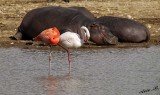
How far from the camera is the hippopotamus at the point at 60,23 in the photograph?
12.8 metres

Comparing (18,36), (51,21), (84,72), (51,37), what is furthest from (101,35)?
(84,72)

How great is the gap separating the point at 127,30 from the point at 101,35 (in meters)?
0.77

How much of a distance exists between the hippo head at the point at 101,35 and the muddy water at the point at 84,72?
52 cm

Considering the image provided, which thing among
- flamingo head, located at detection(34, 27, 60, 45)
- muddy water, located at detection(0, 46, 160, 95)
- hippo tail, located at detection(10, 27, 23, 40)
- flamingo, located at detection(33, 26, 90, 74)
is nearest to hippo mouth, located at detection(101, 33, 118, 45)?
muddy water, located at detection(0, 46, 160, 95)

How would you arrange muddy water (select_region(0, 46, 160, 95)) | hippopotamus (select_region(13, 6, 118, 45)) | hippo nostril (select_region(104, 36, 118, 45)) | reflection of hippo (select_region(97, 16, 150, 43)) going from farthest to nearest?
reflection of hippo (select_region(97, 16, 150, 43)) → hippopotamus (select_region(13, 6, 118, 45)) → hippo nostril (select_region(104, 36, 118, 45)) → muddy water (select_region(0, 46, 160, 95))

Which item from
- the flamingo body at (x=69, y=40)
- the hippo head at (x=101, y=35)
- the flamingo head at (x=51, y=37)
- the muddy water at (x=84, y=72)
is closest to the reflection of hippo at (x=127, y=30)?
the hippo head at (x=101, y=35)

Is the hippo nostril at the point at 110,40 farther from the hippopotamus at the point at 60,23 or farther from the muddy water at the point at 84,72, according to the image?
the muddy water at the point at 84,72

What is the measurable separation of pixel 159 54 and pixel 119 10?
5659 millimetres

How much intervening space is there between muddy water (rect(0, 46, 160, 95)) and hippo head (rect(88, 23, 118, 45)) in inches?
20.5

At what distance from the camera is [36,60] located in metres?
10.4

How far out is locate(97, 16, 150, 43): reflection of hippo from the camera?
12.9m

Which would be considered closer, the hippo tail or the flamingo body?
the flamingo body

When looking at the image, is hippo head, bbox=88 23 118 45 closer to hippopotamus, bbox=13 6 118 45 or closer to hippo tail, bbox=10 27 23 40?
hippopotamus, bbox=13 6 118 45

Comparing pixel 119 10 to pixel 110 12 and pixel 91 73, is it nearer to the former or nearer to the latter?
pixel 110 12
